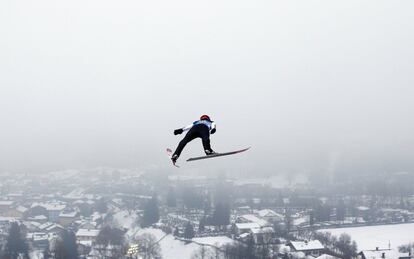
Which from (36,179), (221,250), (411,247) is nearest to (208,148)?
(221,250)

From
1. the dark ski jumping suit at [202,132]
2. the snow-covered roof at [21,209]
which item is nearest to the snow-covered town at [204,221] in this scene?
the snow-covered roof at [21,209]

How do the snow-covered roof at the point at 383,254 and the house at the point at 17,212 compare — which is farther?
the house at the point at 17,212

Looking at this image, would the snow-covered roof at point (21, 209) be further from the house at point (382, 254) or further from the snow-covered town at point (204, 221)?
the house at point (382, 254)

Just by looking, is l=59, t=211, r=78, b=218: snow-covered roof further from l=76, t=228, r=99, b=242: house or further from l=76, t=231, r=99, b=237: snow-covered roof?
l=76, t=228, r=99, b=242: house

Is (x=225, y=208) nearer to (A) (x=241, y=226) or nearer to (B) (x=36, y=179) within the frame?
(A) (x=241, y=226)

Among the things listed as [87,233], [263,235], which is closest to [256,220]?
[263,235]

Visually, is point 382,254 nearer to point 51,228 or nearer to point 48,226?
point 51,228
